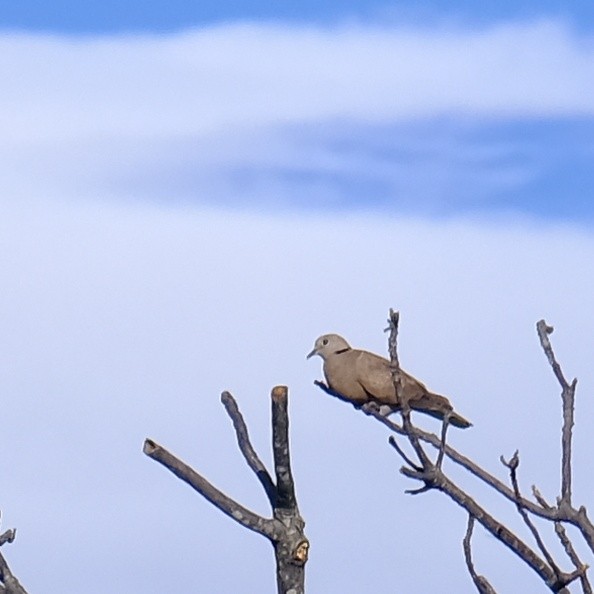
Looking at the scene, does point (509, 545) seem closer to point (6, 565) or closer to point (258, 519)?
point (258, 519)

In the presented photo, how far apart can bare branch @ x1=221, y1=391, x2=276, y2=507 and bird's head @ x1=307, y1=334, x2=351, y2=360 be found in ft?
19.3

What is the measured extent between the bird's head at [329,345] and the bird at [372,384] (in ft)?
0.19

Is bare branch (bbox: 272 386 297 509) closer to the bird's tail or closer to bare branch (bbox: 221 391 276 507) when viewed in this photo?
bare branch (bbox: 221 391 276 507)

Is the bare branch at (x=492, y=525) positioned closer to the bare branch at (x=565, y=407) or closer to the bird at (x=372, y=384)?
the bare branch at (x=565, y=407)

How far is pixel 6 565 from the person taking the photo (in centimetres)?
636

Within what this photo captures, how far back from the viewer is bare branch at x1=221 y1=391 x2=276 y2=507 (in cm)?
606

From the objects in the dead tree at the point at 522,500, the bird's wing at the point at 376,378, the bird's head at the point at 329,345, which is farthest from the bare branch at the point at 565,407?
the bird's head at the point at 329,345

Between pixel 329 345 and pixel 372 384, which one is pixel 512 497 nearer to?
pixel 372 384

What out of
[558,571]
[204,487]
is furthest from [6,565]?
[558,571]

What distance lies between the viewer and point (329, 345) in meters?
12.3

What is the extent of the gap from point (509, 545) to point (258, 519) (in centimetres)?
104

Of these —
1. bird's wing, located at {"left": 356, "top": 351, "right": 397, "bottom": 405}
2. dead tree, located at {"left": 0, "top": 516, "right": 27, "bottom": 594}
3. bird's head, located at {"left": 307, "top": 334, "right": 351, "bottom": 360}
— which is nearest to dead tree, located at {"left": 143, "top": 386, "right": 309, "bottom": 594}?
dead tree, located at {"left": 0, "top": 516, "right": 27, "bottom": 594}

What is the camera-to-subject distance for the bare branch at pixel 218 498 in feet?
18.8

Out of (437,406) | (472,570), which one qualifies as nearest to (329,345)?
(437,406)
